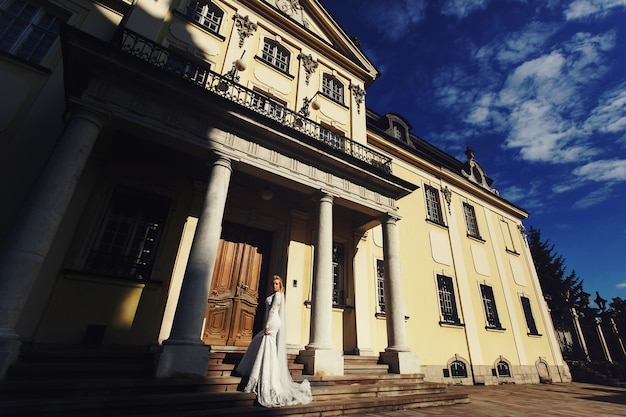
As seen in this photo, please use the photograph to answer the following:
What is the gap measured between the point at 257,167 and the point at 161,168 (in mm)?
3006

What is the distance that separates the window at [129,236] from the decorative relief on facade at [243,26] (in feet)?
22.6

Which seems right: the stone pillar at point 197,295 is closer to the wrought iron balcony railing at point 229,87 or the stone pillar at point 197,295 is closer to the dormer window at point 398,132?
the wrought iron balcony railing at point 229,87

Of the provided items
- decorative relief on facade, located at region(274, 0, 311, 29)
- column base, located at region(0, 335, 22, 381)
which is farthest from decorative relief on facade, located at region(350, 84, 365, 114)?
column base, located at region(0, 335, 22, 381)

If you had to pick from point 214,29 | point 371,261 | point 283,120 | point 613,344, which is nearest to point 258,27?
point 214,29

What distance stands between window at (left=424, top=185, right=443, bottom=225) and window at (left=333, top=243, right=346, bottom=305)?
580 cm

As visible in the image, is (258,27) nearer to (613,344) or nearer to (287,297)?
(287,297)

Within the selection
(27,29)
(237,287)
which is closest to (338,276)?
(237,287)

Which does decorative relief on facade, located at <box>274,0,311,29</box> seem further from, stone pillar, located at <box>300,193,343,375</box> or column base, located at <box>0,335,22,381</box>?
column base, located at <box>0,335,22,381</box>

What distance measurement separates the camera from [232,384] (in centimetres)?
521

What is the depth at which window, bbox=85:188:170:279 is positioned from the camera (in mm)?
7129

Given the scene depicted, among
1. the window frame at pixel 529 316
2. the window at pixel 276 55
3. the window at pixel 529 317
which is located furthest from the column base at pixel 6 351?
the window at pixel 529 317

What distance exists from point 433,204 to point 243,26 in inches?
462

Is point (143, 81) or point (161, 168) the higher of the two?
point (143, 81)

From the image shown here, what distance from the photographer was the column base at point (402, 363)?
782 centimetres
